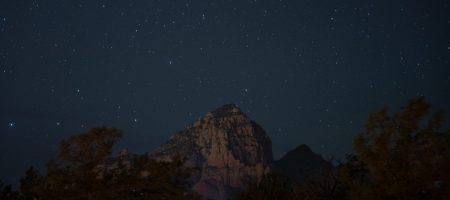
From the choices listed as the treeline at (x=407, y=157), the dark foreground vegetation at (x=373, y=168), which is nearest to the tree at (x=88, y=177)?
the dark foreground vegetation at (x=373, y=168)

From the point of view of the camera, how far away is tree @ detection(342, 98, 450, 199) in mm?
18219

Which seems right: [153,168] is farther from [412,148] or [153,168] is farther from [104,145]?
[412,148]

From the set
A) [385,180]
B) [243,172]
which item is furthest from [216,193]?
[385,180]

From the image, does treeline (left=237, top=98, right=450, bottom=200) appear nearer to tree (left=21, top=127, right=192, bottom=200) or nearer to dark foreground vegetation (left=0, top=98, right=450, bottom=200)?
dark foreground vegetation (left=0, top=98, right=450, bottom=200)

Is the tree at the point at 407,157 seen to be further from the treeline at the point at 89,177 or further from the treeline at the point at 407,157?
the treeline at the point at 89,177

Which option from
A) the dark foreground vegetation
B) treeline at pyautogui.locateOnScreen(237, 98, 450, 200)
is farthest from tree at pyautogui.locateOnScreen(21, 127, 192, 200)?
treeline at pyautogui.locateOnScreen(237, 98, 450, 200)

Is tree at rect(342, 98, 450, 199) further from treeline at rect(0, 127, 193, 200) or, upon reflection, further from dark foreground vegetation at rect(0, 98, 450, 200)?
treeline at rect(0, 127, 193, 200)

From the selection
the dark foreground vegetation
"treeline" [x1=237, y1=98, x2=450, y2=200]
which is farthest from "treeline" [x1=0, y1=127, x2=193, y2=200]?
"treeline" [x1=237, y1=98, x2=450, y2=200]

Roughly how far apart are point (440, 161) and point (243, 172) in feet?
583

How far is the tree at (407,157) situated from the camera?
59.8 feet

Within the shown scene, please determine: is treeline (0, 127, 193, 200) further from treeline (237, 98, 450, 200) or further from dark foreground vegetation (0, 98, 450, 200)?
treeline (237, 98, 450, 200)

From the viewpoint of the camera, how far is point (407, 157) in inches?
770

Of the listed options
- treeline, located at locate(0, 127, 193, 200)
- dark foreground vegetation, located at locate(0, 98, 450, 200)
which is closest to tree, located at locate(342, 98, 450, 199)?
dark foreground vegetation, located at locate(0, 98, 450, 200)

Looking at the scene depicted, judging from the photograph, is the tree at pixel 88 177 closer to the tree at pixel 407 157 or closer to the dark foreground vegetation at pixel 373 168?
the dark foreground vegetation at pixel 373 168
